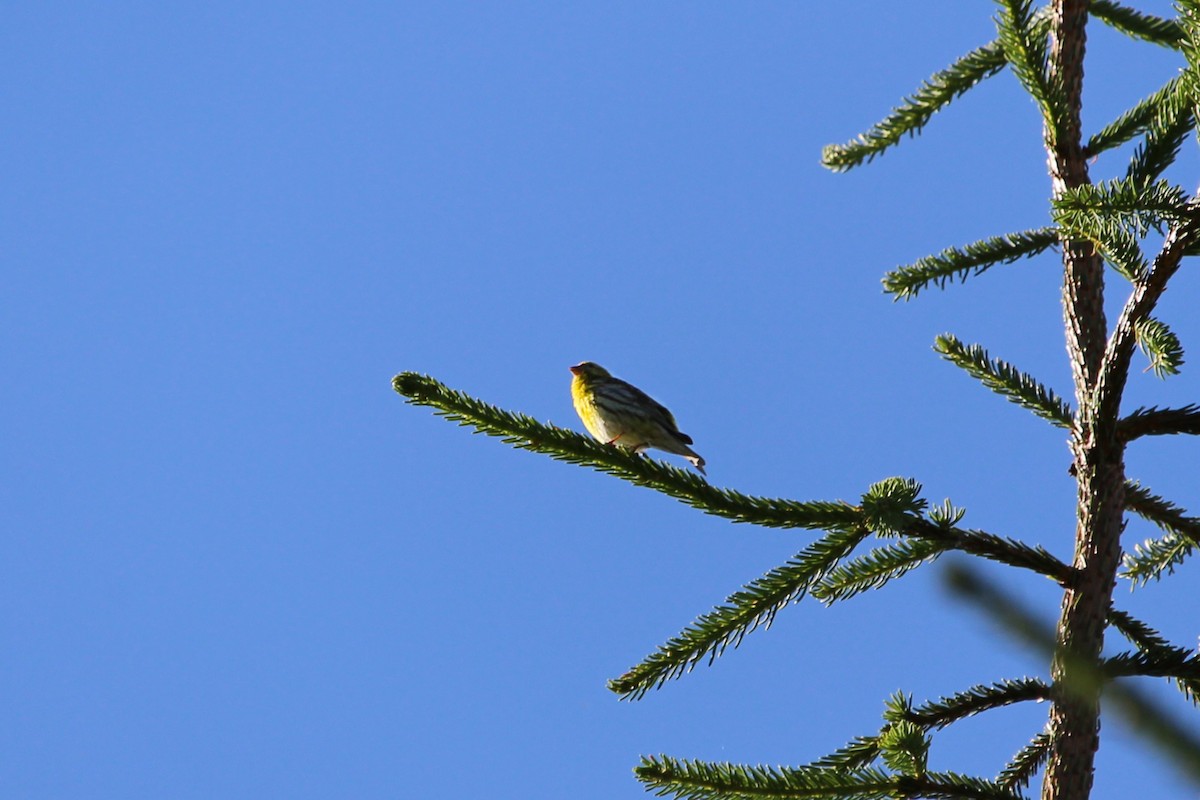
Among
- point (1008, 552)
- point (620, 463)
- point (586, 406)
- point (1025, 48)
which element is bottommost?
point (1008, 552)

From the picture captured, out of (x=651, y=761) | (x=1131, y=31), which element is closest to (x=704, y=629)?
(x=651, y=761)

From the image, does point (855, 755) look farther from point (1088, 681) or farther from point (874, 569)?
point (1088, 681)


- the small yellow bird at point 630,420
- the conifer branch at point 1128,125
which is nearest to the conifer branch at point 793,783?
the conifer branch at point 1128,125

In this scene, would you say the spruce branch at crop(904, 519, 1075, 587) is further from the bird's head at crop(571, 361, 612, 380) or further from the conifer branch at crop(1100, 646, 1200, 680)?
the bird's head at crop(571, 361, 612, 380)

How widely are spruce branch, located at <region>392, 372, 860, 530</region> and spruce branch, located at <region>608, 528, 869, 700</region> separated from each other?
0.10 m

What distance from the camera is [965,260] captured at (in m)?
3.77

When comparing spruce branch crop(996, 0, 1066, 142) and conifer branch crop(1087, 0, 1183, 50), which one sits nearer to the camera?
spruce branch crop(996, 0, 1066, 142)

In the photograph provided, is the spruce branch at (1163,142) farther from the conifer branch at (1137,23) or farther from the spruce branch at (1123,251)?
the conifer branch at (1137,23)

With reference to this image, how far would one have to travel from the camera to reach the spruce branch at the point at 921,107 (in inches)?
174

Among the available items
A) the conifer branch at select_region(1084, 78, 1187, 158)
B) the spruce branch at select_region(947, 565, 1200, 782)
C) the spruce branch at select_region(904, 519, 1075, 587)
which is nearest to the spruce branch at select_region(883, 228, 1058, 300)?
the conifer branch at select_region(1084, 78, 1187, 158)

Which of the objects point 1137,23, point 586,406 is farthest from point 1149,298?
point 586,406

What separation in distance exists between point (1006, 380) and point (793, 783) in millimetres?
1315

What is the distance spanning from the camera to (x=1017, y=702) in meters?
2.54

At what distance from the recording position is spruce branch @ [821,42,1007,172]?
14.5 feet
